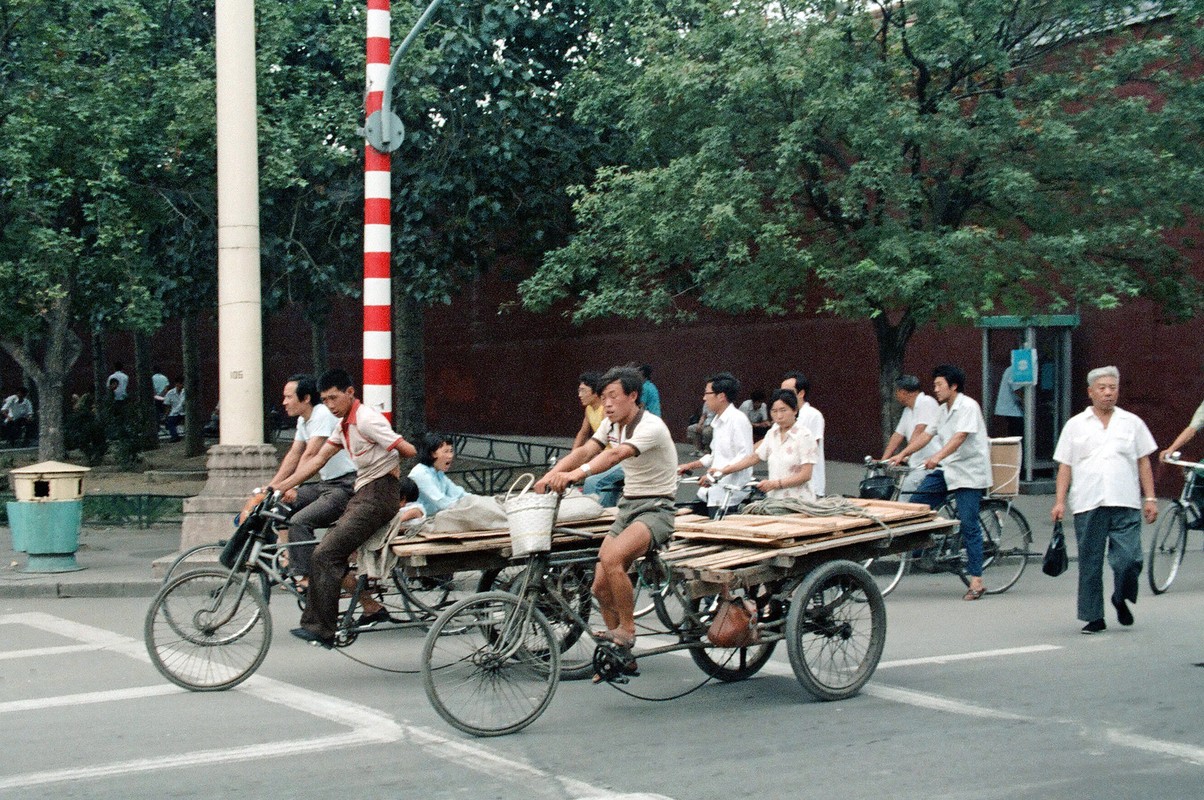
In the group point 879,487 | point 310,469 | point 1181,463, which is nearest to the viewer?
point 310,469

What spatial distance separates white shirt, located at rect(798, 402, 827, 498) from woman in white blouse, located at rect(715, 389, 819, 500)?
155 millimetres

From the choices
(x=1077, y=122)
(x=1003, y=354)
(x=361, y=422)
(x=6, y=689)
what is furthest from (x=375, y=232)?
(x=1003, y=354)

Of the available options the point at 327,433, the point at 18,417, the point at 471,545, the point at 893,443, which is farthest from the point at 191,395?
the point at 471,545

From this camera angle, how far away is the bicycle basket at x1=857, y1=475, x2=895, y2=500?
11.6 meters

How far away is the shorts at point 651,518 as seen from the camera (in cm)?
700

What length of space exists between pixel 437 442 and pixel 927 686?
395 centimetres

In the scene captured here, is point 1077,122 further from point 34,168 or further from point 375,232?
point 34,168

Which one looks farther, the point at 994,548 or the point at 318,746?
the point at 994,548

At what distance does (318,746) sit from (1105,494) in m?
5.51

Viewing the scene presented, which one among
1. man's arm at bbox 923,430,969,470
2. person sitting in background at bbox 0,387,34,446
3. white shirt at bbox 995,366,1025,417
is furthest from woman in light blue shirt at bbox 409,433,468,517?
person sitting in background at bbox 0,387,34,446

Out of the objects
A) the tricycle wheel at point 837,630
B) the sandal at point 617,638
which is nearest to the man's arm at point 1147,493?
the tricycle wheel at point 837,630

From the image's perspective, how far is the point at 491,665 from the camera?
654cm

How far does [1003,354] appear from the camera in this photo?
20578 mm

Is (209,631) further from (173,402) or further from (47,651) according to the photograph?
(173,402)
